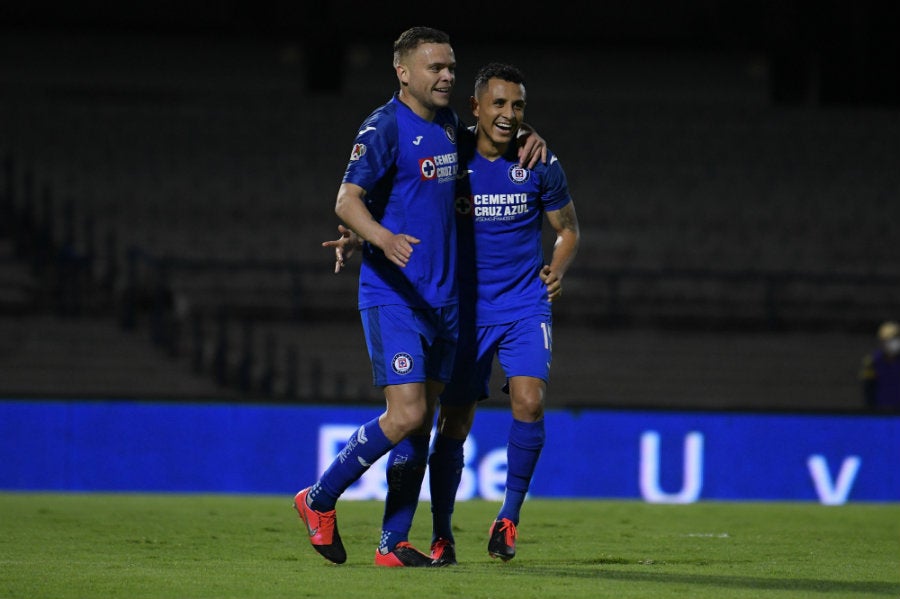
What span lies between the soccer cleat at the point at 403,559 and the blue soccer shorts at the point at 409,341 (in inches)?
28.4

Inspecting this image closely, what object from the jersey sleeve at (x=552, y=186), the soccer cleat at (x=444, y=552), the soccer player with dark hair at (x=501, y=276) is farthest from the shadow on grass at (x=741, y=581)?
the jersey sleeve at (x=552, y=186)

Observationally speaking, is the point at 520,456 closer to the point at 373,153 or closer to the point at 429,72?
the point at 373,153

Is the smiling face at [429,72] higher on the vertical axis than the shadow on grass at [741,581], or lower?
higher

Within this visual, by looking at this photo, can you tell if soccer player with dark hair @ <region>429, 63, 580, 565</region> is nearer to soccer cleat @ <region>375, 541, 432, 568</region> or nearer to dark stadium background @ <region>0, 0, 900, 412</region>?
soccer cleat @ <region>375, 541, 432, 568</region>

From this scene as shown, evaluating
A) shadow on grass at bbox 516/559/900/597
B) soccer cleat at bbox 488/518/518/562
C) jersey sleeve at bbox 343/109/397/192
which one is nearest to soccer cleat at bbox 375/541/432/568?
soccer cleat at bbox 488/518/518/562

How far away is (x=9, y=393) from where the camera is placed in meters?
11.9

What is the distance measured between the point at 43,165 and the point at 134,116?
6.02ft

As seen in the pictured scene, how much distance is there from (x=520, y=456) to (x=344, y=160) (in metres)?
14.8

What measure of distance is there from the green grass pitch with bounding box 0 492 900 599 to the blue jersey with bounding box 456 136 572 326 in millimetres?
1150

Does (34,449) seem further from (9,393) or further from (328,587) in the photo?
(328,587)

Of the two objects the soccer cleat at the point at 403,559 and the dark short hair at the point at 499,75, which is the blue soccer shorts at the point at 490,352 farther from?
the dark short hair at the point at 499,75

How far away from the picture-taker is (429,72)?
20.0ft

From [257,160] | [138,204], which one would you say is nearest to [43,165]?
[138,204]

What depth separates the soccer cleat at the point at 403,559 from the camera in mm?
6145
